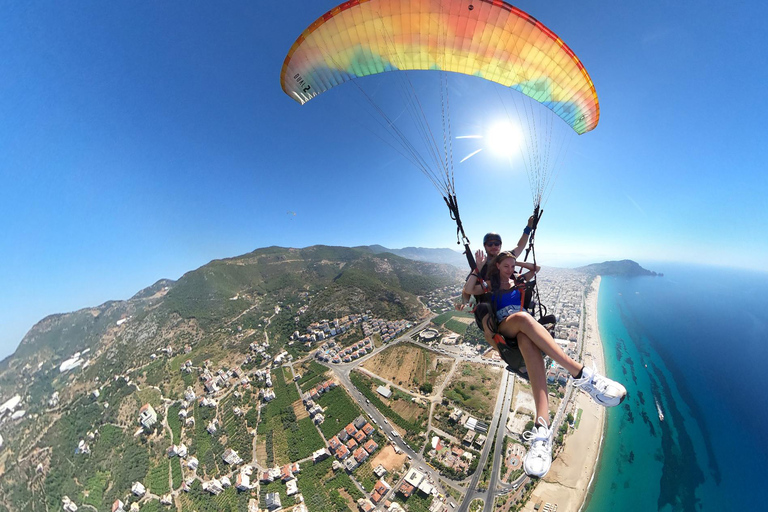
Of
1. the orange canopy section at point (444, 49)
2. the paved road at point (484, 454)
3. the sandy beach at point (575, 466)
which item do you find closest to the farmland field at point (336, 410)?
the paved road at point (484, 454)

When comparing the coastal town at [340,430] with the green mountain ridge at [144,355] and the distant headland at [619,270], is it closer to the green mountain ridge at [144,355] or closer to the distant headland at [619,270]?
the green mountain ridge at [144,355]

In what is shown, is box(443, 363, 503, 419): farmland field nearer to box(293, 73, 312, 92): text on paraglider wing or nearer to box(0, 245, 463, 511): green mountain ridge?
box(0, 245, 463, 511): green mountain ridge

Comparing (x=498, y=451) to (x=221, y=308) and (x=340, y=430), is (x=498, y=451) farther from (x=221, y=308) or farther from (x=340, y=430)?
(x=221, y=308)

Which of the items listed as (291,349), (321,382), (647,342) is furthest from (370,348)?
(647,342)

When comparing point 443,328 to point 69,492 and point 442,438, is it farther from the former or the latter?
point 69,492

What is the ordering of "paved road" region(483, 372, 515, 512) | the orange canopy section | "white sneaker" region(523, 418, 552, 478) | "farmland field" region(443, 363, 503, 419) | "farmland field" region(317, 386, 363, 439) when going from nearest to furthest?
"white sneaker" region(523, 418, 552, 478)
the orange canopy section
"paved road" region(483, 372, 515, 512)
"farmland field" region(317, 386, 363, 439)
"farmland field" region(443, 363, 503, 419)

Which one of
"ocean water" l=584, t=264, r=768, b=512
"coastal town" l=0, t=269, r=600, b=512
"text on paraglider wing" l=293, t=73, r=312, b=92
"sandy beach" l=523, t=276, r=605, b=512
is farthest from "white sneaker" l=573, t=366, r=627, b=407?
"ocean water" l=584, t=264, r=768, b=512

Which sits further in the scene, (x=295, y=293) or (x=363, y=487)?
(x=295, y=293)
